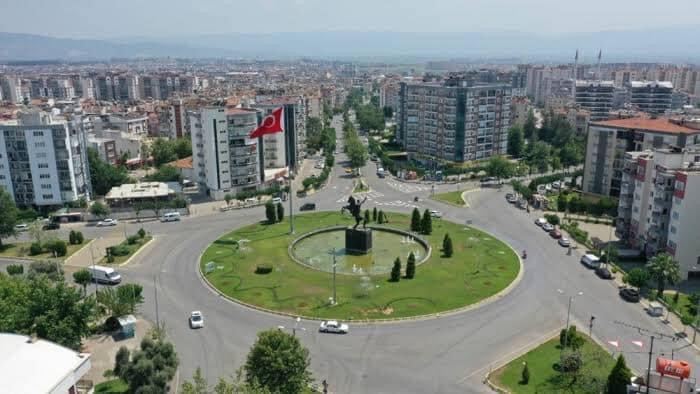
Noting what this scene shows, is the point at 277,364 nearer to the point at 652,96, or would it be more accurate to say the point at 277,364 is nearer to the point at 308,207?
the point at 308,207

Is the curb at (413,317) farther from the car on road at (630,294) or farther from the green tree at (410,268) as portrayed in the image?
the car on road at (630,294)

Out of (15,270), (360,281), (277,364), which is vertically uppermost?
(277,364)

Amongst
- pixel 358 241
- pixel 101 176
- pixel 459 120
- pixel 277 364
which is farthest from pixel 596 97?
pixel 277 364

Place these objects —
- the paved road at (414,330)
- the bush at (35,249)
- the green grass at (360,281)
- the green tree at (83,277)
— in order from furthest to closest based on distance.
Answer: the bush at (35,249), the green tree at (83,277), the green grass at (360,281), the paved road at (414,330)

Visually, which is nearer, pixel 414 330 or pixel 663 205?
pixel 414 330

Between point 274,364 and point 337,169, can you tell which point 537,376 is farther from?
point 337,169

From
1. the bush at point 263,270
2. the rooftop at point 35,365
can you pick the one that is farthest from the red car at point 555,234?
the rooftop at point 35,365

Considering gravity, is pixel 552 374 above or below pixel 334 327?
below
